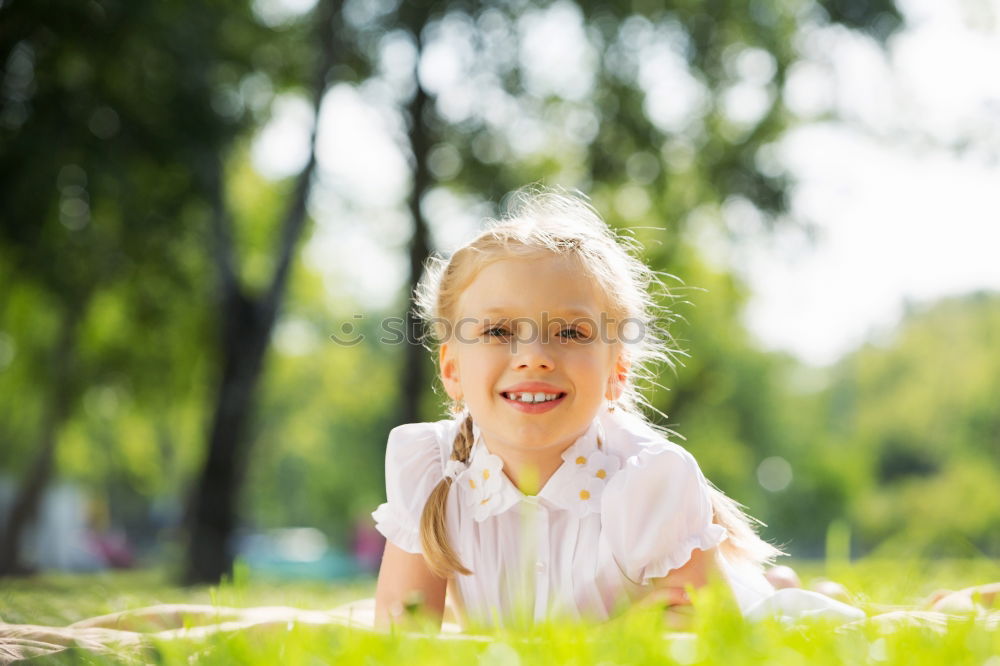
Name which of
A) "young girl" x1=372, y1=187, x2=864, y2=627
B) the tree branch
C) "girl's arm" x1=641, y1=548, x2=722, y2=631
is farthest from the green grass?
the tree branch

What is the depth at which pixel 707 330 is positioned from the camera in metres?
26.9

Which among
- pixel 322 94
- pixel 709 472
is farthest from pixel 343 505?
pixel 322 94

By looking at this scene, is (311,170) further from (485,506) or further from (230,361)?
(485,506)

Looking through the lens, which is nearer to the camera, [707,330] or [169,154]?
[169,154]

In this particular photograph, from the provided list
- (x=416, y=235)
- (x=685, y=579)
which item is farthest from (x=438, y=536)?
(x=416, y=235)

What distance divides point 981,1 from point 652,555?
13.3m

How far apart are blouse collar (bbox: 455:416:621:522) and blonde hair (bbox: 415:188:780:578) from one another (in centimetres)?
10

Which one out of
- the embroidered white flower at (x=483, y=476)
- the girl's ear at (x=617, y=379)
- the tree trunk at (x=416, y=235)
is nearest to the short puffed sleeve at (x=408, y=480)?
the embroidered white flower at (x=483, y=476)

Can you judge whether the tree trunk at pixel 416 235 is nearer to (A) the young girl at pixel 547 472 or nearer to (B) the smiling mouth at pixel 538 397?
(A) the young girl at pixel 547 472

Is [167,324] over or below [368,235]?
below

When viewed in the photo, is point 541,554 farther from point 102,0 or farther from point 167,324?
point 167,324

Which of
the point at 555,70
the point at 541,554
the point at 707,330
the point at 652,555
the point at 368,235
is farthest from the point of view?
the point at 707,330

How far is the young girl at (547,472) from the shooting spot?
8.45 feet

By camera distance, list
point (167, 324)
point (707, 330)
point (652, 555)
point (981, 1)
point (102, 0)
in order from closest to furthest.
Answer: point (652, 555) → point (102, 0) → point (981, 1) → point (167, 324) → point (707, 330)
